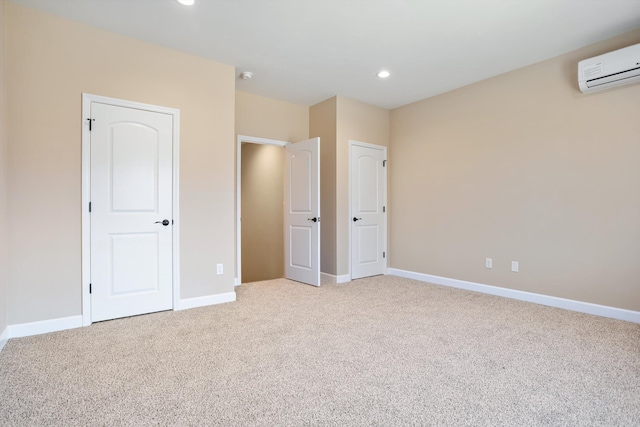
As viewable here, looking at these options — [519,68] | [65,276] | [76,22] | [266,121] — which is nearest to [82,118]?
[76,22]

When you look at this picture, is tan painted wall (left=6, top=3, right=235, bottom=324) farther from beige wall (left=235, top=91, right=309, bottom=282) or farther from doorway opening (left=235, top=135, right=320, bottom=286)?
doorway opening (left=235, top=135, right=320, bottom=286)

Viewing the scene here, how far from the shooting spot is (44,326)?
2.70 m

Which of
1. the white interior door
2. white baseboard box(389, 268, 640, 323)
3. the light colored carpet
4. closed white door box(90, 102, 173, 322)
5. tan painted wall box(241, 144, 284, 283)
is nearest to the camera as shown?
the light colored carpet

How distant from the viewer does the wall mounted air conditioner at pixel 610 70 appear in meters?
2.84


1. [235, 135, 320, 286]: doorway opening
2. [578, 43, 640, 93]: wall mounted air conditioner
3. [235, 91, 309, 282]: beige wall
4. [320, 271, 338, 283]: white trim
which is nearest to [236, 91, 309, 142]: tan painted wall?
[235, 91, 309, 282]: beige wall

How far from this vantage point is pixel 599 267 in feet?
10.5

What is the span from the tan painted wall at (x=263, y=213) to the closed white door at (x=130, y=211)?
2.92 meters

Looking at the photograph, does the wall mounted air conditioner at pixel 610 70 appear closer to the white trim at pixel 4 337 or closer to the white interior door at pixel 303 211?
the white interior door at pixel 303 211

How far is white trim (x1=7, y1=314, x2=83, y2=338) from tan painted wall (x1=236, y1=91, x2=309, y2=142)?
9.42 feet

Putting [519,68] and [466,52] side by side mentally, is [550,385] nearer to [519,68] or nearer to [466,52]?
[466,52]

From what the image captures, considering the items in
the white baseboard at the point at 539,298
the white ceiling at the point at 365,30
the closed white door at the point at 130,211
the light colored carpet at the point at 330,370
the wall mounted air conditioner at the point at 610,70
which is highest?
the white ceiling at the point at 365,30

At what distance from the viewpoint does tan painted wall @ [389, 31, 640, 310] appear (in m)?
3.10

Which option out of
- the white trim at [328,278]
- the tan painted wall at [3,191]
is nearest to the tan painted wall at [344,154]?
the white trim at [328,278]

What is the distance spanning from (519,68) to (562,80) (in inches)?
19.5
